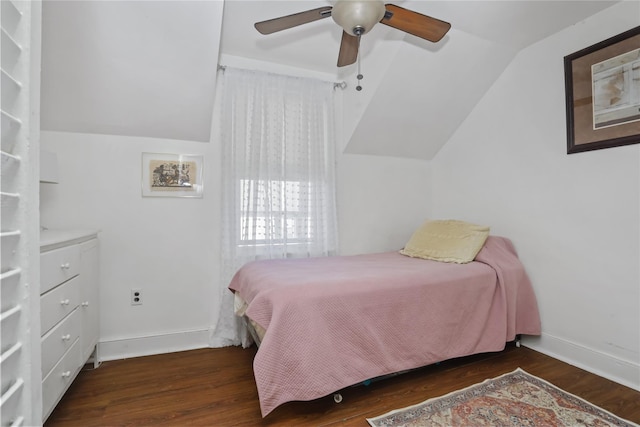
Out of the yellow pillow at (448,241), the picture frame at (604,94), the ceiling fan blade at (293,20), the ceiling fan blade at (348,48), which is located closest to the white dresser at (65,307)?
the ceiling fan blade at (293,20)

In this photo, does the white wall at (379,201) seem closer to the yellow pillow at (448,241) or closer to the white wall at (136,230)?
the yellow pillow at (448,241)

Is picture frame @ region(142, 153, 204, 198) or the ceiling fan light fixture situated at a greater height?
the ceiling fan light fixture

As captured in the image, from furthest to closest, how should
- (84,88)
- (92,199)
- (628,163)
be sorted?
(92,199) < (84,88) < (628,163)

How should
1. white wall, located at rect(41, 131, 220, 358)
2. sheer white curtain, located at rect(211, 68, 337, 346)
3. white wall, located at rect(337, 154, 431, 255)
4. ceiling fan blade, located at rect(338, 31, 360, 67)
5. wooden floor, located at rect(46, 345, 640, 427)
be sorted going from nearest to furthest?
wooden floor, located at rect(46, 345, 640, 427)
ceiling fan blade, located at rect(338, 31, 360, 67)
white wall, located at rect(41, 131, 220, 358)
sheer white curtain, located at rect(211, 68, 337, 346)
white wall, located at rect(337, 154, 431, 255)

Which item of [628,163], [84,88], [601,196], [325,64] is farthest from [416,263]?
[84,88]

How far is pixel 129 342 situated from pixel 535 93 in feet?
12.1

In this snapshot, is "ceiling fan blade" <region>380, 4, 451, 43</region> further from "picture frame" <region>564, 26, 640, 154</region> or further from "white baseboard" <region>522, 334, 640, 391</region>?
"white baseboard" <region>522, 334, 640, 391</region>

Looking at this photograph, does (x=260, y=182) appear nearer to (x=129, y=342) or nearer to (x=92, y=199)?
(x=92, y=199)

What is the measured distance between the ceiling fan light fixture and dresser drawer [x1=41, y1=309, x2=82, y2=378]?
2.02 metres

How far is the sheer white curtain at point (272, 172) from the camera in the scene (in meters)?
2.52

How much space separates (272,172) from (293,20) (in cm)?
124

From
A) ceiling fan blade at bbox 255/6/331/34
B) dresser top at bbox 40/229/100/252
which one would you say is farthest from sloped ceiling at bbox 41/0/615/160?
dresser top at bbox 40/229/100/252

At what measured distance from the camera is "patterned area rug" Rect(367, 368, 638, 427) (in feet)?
5.01

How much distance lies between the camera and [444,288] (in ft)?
6.38
